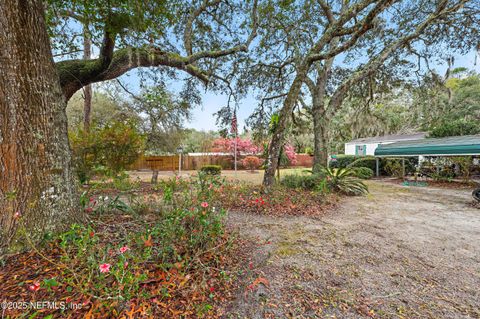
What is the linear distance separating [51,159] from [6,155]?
0.26 m

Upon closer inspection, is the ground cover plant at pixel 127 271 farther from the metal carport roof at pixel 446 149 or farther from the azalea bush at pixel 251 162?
the azalea bush at pixel 251 162

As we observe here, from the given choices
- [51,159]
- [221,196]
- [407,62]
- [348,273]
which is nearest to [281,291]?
[348,273]

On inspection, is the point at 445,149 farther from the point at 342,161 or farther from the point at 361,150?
the point at 361,150

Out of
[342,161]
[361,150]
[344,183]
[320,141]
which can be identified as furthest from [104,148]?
[361,150]

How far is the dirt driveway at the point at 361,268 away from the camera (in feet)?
4.40

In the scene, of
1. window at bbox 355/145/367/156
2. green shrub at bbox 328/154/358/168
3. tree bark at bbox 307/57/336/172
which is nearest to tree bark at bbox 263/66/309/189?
tree bark at bbox 307/57/336/172

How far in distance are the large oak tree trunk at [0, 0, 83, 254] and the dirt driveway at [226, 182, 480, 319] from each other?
1.74 m

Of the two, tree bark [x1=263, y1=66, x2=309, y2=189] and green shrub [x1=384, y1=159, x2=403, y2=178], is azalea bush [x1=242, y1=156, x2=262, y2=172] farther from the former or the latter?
tree bark [x1=263, y1=66, x2=309, y2=189]

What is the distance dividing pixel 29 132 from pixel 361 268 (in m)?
3.15

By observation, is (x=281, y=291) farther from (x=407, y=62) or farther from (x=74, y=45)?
(x=407, y=62)

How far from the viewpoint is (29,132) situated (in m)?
1.59

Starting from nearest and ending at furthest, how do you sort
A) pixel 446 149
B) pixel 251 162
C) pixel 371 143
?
pixel 446 149 → pixel 371 143 → pixel 251 162

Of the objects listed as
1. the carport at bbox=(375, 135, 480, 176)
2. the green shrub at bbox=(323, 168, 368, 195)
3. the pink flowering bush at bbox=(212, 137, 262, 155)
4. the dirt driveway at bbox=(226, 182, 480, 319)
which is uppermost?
the pink flowering bush at bbox=(212, 137, 262, 155)

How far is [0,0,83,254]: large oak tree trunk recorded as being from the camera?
1505 millimetres
